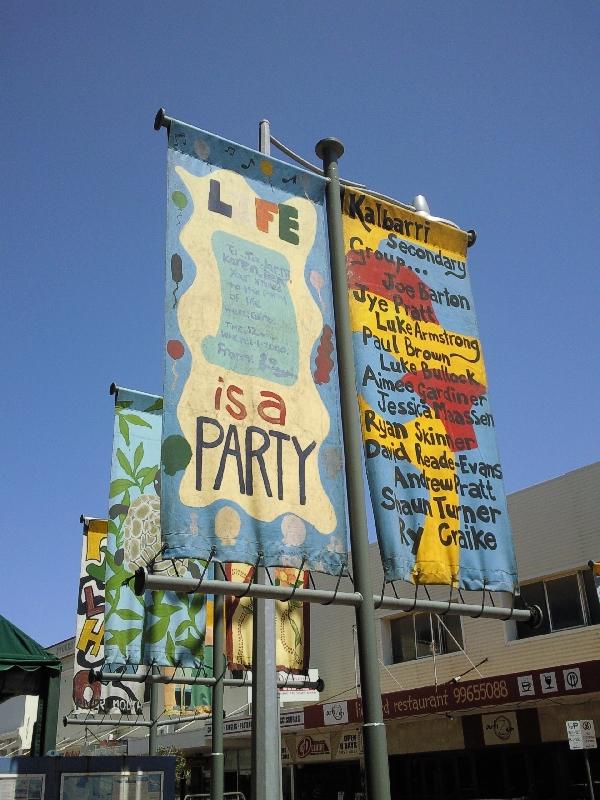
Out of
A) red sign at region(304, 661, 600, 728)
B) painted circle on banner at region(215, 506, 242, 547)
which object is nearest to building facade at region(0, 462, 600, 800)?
Result: red sign at region(304, 661, 600, 728)

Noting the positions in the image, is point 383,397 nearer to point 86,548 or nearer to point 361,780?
point 86,548

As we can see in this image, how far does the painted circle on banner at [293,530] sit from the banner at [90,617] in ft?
37.6

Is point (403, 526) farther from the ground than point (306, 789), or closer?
farther from the ground

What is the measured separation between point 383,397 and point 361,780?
813 inches

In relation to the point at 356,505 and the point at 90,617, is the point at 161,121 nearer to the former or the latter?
the point at 356,505

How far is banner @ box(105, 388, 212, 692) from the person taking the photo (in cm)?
1359

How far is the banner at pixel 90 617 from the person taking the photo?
674 inches

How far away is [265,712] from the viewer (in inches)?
336

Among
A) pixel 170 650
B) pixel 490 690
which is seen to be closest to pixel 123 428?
pixel 170 650

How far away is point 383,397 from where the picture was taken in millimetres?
7508

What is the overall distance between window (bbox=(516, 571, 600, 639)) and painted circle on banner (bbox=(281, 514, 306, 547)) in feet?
48.9

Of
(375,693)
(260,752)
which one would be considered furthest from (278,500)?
(260,752)

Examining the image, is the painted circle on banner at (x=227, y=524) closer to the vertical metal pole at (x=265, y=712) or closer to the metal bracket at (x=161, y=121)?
the vertical metal pole at (x=265, y=712)

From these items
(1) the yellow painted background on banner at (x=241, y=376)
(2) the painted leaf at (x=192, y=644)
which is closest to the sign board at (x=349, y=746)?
(2) the painted leaf at (x=192, y=644)
